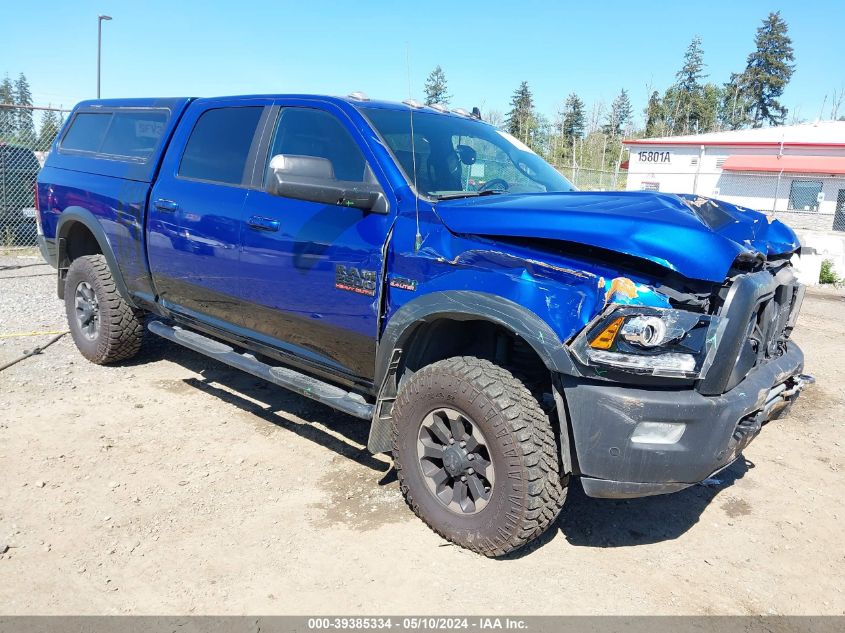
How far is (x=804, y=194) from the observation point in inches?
1040

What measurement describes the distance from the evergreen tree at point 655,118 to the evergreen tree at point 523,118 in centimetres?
1554

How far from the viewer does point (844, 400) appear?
5340 mm

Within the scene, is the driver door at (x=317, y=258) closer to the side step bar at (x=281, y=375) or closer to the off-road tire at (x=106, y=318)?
the side step bar at (x=281, y=375)

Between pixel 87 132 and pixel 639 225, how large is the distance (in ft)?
15.9

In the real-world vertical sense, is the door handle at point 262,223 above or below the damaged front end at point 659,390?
above

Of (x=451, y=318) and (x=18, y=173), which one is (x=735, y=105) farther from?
(x=451, y=318)

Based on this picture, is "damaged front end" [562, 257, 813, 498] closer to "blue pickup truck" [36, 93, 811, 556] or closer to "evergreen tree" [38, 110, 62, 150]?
"blue pickup truck" [36, 93, 811, 556]

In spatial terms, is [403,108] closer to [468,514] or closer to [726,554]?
[468,514]

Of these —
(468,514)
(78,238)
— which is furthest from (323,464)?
(78,238)

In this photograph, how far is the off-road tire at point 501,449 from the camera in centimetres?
276

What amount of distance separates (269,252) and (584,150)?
37546 millimetres

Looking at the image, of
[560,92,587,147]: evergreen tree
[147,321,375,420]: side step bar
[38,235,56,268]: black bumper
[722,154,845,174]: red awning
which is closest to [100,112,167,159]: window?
[38,235,56,268]: black bumper

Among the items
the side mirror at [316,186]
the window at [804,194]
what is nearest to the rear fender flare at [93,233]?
the side mirror at [316,186]

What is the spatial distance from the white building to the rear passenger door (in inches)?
840
